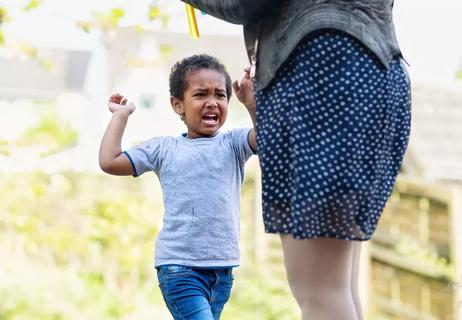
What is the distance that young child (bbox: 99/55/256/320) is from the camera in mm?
2039

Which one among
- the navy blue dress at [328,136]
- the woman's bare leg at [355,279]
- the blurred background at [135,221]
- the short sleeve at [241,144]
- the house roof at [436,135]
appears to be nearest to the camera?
the navy blue dress at [328,136]

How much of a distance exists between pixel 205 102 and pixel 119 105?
203 millimetres

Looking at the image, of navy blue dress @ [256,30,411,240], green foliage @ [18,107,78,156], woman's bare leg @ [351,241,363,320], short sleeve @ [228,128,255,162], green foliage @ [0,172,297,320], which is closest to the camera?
navy blue dress @ [256,30,411,240]

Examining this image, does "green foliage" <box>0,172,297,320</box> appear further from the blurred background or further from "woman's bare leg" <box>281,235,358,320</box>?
"woman's bare leg" <box>281,235,358,320</box>

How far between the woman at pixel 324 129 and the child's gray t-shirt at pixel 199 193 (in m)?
0.44

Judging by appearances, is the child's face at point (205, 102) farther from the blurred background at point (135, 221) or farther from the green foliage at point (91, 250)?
the green foliage at point (91, 250)

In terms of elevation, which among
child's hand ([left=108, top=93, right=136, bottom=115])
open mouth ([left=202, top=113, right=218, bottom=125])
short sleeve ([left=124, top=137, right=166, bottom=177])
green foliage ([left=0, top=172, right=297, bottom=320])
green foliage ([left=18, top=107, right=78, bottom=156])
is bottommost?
green foliage ([left=0, top=172, right=297, bottom=320])

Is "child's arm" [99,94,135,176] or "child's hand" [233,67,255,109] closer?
"child's hand" [233,67,255,109]

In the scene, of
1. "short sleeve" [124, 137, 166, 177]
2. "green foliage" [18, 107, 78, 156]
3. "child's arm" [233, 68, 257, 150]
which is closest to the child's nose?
"short sleeve" [124, 137, 166, 177]

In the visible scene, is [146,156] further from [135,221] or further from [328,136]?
[135,221]

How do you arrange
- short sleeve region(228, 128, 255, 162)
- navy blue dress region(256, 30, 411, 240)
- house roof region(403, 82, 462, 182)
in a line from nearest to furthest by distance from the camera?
navy blue dress region(256, 30, 411, 240)
short sleeve region(228, 128, 255, 162)
house roof region(403, 82, 462, 182)

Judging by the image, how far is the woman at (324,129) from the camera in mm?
1544

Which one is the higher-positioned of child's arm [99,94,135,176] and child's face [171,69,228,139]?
child's face [171,69,228,139]

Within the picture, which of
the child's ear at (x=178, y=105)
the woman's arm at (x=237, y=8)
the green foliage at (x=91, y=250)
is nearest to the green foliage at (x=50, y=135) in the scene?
the green foliage at (x=91, y=250)
